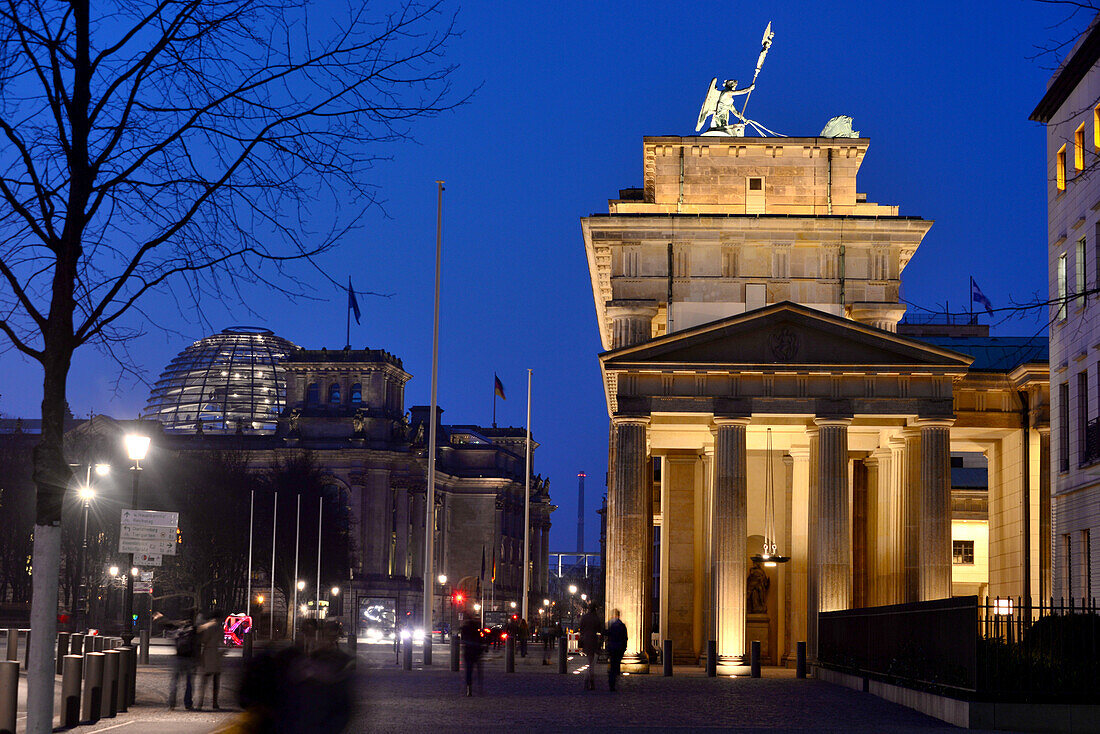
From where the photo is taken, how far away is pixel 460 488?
187750mm

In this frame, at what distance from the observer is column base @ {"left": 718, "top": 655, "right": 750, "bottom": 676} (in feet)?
160

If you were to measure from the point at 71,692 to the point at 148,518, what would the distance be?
12.7 meters

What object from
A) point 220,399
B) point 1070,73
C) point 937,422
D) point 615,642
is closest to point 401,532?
point 220,399

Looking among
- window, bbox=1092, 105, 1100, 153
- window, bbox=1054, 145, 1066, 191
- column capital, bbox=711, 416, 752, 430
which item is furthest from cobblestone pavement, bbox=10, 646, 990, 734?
window, bbox=1054, 145, 1066, 191

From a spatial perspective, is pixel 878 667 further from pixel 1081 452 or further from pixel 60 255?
pixel 60 255

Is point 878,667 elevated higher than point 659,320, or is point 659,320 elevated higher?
point 659,320

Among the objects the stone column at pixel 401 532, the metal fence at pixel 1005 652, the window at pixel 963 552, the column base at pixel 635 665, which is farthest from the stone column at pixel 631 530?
the stone column at pixel 401 532

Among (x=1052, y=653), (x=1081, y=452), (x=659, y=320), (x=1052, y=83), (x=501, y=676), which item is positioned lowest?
(x=501, y=676)

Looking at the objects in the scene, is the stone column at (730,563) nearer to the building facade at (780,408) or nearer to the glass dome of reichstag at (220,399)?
the building facade at (780,408)

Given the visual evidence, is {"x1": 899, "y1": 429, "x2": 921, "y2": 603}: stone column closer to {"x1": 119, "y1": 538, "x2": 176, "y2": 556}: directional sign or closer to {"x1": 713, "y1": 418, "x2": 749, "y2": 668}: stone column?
{"x1": 713, "y1": 418, "x2": 749, "y2": 668}: stone column

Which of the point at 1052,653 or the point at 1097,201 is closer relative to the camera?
the point at 1052,653

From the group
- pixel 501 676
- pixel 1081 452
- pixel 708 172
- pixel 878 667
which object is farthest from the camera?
pixel 708 172

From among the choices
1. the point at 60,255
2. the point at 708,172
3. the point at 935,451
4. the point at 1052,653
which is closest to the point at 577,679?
the point at 935,451

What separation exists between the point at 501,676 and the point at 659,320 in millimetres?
18975
